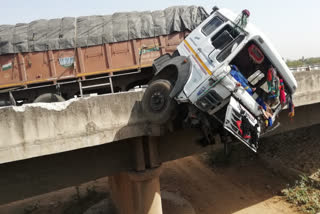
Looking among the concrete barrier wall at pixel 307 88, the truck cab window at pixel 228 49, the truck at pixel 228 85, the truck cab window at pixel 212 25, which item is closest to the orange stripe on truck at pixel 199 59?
the truck at pixel 228 85

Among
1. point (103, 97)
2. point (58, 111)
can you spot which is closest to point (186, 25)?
point (103, 97)

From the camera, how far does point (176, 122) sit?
5.32 m

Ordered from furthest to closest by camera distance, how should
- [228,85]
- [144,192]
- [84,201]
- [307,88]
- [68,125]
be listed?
[84,201] → [307,88] → [144,192] → [228,85] → [68,125]

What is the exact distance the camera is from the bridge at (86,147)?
4.19m

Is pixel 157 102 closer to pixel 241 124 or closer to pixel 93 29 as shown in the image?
pixel 241 124

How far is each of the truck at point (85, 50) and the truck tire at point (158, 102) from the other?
3.77 m

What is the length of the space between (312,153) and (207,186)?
580 centimetres

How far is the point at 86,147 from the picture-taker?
521cm

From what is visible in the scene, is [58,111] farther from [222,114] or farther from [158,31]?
[158,31]

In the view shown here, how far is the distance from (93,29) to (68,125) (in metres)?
5.93

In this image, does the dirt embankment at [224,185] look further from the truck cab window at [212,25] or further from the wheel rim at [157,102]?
the truck cab window at [212,25]

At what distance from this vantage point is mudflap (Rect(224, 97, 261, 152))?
442cm

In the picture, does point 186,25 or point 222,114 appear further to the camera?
point 186,25

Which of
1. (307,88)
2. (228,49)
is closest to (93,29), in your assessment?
(228,49)
